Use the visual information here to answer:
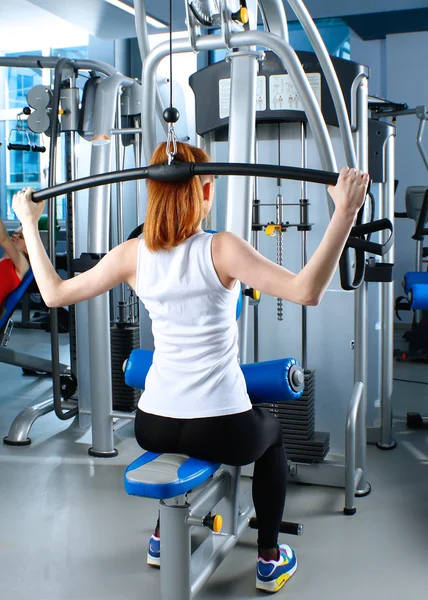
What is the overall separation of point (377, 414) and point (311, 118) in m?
1.92

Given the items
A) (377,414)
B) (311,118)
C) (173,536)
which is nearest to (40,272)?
(173,536)

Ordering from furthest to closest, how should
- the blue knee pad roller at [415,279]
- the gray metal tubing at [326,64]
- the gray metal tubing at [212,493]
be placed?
the blue knee pad roller at [415,279] → the gray metal tubing at [326,64] → the gray metal tubing at [212,493]

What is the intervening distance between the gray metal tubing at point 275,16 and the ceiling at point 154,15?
3136mm

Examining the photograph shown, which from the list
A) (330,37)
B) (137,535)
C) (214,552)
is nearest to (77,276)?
(214,552)

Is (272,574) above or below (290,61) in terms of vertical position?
below

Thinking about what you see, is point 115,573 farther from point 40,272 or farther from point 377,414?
point 377,414

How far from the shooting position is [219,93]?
311cm

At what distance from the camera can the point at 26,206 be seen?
5.90 ft

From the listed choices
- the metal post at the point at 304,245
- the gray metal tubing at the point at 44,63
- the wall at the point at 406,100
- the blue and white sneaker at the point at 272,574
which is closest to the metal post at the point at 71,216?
the gray metal tubing at the point at 44,63

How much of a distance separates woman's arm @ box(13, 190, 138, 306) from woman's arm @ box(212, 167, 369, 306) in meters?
0.28

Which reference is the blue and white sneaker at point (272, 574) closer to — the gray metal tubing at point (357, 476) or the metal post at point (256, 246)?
the gray metal tubing at point (357, 476)

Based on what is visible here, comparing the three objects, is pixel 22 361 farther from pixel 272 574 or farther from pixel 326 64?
pixel 326 64

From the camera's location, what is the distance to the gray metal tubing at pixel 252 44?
2045 mm

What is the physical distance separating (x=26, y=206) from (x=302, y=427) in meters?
1.66
